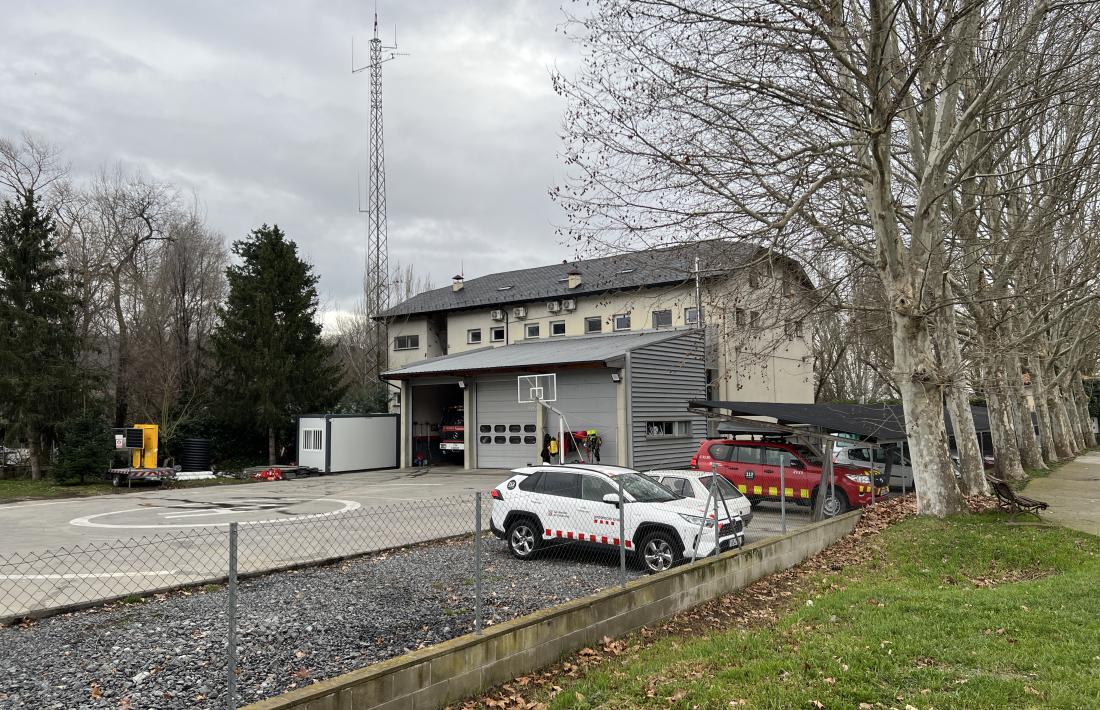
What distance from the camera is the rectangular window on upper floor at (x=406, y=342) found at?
138 ft

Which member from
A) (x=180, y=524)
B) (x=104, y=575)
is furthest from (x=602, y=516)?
(x=180, y=524)

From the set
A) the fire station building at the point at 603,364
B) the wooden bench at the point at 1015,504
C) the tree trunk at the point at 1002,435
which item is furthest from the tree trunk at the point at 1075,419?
the wooden bench at the point at 1015,504

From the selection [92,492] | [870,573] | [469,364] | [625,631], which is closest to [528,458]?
[469,364]

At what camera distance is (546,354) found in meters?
27.2

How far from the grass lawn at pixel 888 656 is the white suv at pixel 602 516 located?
60.6 inches

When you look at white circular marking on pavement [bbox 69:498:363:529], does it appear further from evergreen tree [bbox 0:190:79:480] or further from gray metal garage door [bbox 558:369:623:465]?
evergreen tree [bbox 0:190:79:480]

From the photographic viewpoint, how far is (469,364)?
2823 cm

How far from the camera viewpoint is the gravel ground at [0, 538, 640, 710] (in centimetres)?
544

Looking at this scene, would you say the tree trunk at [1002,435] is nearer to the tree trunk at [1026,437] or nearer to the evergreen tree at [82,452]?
Result: the tree trunk at [1026,437]

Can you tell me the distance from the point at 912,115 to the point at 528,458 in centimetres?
1706

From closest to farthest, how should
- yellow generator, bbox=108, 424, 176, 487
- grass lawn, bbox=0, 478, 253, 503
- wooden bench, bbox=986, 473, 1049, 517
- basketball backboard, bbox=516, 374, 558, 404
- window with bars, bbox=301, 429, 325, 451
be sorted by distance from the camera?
wooden bench, bbox=986, 473, 1049, 517 < grass lawn, bbox=0, 478, 253, 503 < basketball backboard, bbox=516, 374, 558, 404 < yellow generator, bbox=108, 424, 176, 487 < window with bars, bbox=301, 429, 325, 451

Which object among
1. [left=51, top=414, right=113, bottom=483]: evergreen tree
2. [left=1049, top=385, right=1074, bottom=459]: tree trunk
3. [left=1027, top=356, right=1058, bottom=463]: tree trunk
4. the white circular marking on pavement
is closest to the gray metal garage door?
the white circular marking on pavement

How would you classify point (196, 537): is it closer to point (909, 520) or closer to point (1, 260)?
point (909, 520)

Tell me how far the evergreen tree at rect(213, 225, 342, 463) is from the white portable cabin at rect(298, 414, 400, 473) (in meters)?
2.27
